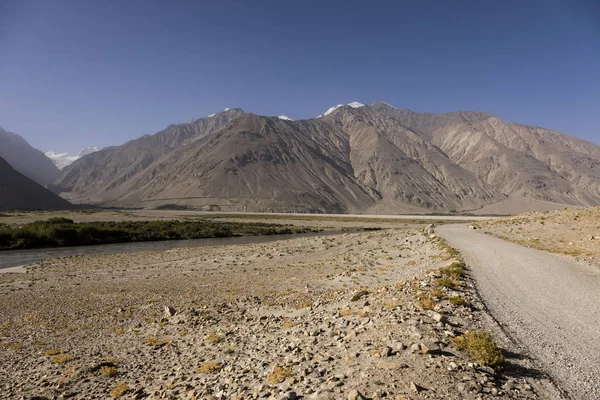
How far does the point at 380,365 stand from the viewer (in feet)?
22.8

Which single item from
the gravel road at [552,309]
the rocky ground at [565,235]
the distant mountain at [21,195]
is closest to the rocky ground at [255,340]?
the gravel road at [552,309]

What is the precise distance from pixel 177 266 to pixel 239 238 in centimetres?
3234

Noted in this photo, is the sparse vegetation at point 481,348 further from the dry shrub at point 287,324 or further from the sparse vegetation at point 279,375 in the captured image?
the dry shrub at point 287,324

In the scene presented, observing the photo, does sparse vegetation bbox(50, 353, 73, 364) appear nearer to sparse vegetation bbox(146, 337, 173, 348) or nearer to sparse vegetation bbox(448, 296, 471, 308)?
sparse vegetation bbox(146, 337, 173, 348)

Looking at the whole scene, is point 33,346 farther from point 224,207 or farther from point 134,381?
point 224,207

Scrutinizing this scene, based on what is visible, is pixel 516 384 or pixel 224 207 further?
pixel 224 207

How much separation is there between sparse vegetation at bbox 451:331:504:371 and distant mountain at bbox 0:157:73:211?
570 ft

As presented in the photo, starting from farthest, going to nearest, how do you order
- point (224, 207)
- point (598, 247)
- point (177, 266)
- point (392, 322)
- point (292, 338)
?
point (224, 207) → point (177, 266) → point (598, 247) → point (292, 338) → point (392, 322)

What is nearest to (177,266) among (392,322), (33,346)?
(33,346)

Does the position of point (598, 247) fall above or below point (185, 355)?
above

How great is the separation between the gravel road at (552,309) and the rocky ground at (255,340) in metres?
0.63

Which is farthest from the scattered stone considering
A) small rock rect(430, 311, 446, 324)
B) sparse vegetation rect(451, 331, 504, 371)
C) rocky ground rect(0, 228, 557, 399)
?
sparse vegetation rect(451, 331, 504, 371)

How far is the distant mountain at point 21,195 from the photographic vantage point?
143m

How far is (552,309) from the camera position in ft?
36.3
